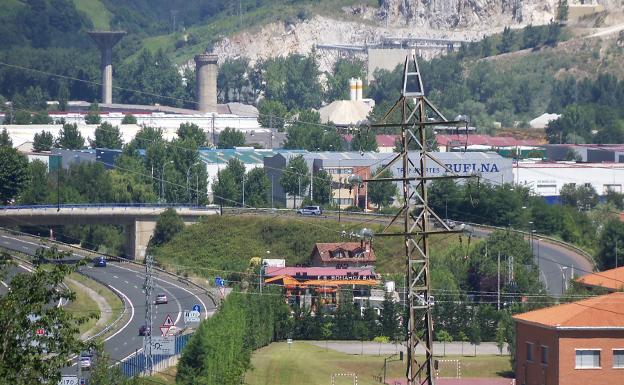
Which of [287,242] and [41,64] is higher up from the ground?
[41,64]

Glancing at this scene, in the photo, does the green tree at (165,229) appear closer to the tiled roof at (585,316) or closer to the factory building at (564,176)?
the factory building at (564,176)

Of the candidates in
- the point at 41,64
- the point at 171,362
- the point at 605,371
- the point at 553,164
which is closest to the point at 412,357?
the point at 605,371

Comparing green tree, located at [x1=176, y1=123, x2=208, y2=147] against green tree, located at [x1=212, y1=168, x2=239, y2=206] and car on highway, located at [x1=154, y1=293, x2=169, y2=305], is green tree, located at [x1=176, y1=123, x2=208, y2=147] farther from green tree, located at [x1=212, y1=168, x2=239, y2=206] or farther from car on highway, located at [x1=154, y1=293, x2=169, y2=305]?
car on highway, located at [x1=154, y1=293, x2=169, y2=305]

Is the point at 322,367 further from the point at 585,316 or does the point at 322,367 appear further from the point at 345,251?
the point at 345,251

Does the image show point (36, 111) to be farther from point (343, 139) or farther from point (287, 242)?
point (287, 242)

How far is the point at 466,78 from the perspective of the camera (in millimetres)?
169250

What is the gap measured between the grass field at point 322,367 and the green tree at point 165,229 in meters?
26.4

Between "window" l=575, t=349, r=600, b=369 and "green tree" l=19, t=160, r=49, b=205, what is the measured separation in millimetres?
47456

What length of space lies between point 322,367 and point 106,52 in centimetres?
11084

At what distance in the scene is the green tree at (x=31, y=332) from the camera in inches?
898

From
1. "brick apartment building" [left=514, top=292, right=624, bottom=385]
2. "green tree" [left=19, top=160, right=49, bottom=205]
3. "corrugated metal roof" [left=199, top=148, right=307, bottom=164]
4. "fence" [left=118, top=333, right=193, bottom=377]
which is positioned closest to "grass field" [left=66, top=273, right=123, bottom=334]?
"fence" [left=118, top=333, right=193, bottom=377]

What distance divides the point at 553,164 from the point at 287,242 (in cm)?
2902

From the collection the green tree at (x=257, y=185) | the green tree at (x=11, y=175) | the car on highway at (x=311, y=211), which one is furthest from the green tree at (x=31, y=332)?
→ the green tree at (x=257, y=185)

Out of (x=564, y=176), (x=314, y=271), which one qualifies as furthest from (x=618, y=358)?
(x=564, y=176)
